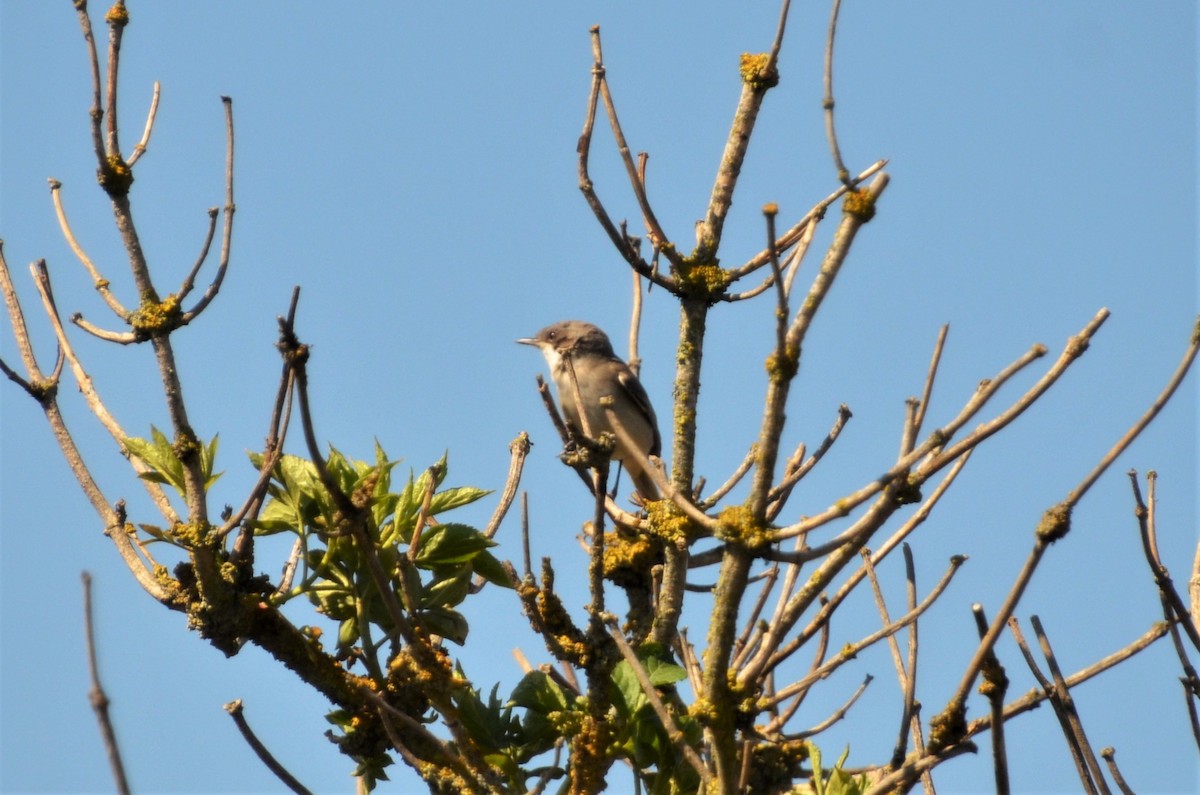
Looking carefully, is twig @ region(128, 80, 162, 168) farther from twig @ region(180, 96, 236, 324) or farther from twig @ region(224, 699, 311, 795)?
twig @ region(224, 699, 311, 795)

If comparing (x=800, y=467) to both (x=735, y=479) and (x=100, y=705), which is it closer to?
(x=735, y=479)

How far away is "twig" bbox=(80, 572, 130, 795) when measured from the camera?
214 centimetres

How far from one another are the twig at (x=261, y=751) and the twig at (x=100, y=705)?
1941 millimetres

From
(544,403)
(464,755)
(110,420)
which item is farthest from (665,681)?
(110,420)

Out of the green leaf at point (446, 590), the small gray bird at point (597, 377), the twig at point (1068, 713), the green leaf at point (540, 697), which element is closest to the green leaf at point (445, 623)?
the green leaf at point (446, 590)

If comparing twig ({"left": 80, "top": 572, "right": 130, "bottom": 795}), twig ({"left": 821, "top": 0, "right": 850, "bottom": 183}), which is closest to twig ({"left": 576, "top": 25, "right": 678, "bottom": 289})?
twig ({"left": 821, "top": 0, "right": 850, "bottom": 183})

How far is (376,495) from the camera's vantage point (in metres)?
4.99

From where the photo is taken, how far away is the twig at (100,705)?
2143mm

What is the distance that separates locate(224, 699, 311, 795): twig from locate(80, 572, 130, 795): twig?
1941 millimetres

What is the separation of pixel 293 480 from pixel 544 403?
4.22 feet

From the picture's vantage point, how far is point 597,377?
34.9 feet

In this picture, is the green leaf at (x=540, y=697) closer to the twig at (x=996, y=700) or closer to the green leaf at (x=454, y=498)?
the green leaf at (x=454, y=498)

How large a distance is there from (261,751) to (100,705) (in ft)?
6.98

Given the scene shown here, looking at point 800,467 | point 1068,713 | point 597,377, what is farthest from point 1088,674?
point 597,377
